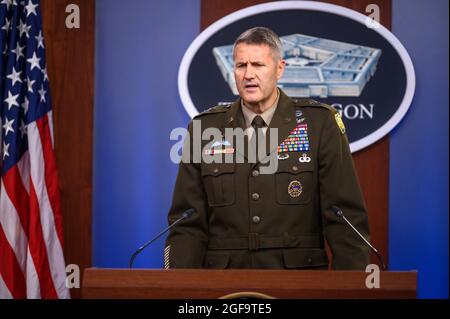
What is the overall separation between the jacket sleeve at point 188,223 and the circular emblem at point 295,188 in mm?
364

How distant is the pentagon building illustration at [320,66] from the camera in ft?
12.5

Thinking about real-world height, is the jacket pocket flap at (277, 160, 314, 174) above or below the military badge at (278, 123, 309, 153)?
below

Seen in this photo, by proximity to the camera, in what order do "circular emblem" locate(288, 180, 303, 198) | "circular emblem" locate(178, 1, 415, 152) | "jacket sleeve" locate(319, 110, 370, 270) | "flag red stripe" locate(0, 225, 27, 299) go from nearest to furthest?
"jacket sleeve" locate(319, 110, 370, 270) < "circular emblem" locate(288, 180, 303, 198) < "flag red stripe" locate(0, 225, 27, 299) < "circular emblem" locate(178, 1, 415, 152)

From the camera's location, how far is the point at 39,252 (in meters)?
3.66

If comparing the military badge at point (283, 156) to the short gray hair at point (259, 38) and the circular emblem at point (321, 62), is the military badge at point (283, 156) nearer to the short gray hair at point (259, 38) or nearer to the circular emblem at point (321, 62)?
the short gray hair at point (259, 38)

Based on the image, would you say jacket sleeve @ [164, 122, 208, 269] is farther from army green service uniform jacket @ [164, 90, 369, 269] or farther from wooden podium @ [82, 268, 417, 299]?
wooden podium @ [82, 268, 417, 299]

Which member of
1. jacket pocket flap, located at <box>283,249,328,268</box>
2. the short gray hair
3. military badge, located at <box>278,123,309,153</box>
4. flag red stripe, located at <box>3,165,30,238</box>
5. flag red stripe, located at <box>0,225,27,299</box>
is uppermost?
the short gray hair

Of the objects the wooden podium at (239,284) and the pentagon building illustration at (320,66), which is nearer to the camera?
the wooden podium at (239,284)

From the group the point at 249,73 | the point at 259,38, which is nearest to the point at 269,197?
the point at 249,73

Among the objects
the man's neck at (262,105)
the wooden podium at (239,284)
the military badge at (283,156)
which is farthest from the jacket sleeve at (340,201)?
the wooden podium at (239,284)

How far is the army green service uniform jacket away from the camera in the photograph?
272cm

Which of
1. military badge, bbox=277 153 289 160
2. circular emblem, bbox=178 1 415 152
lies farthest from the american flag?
military badge, bbox=277 153 289 160

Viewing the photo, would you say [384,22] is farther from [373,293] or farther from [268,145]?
[373,293]

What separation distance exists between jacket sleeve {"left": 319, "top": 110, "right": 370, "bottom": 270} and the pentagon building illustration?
100 centimetres
